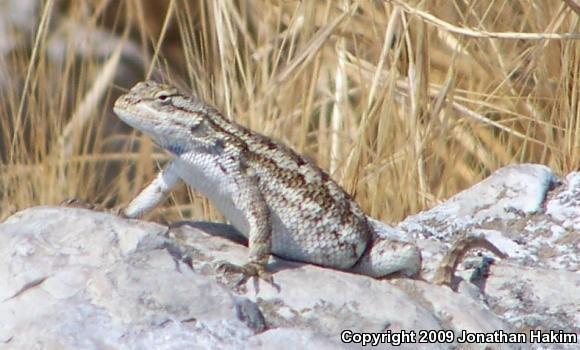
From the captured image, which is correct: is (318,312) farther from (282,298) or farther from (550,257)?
(550,257)

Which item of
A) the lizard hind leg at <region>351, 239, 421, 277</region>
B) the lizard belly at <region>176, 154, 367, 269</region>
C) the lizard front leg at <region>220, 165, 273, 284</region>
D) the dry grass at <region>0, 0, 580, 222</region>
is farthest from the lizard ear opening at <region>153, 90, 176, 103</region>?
the dry grass at <region>0, 0, 580, 222</region>

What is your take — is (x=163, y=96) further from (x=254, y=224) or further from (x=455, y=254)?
(x=455, y=254)

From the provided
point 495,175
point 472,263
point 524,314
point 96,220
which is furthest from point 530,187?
point 96,220

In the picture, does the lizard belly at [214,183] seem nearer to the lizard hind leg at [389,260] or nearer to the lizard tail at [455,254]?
the lizard hind leg at [389,260]

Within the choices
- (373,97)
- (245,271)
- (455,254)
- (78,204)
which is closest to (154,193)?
(78,204)

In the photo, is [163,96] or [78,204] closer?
[163,96]

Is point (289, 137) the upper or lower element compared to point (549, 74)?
lower
